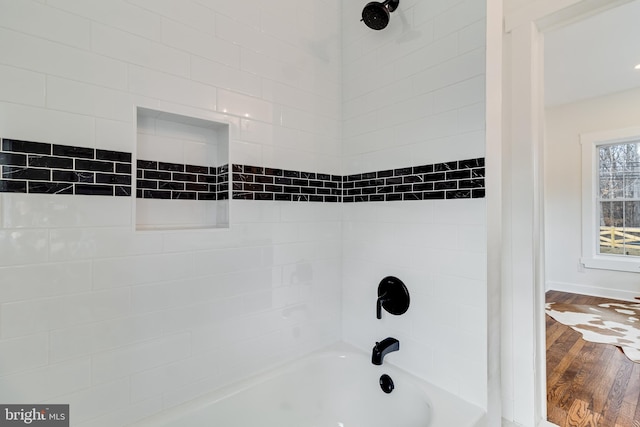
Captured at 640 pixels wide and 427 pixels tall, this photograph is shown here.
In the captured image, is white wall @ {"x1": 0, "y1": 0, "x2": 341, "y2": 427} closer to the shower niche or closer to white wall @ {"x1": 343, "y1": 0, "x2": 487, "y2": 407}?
the shower niche

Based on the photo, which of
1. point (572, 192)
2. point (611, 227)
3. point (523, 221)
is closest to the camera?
point (523, 221)

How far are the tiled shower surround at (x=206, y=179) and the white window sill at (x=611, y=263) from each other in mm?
4448

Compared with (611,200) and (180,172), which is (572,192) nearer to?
(611,200)

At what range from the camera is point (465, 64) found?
4.14 feet

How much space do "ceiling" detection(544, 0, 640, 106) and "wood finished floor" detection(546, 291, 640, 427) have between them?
93.7 inches

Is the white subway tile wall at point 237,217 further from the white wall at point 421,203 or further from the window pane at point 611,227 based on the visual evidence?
the window pane at point 611,227

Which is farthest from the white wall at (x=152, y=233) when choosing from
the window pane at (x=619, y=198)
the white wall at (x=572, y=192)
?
the window pane at (x=619, y=198)

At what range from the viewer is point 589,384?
Result: 2.12 meters

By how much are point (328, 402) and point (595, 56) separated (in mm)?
3995

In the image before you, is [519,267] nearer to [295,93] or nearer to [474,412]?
[474,412]

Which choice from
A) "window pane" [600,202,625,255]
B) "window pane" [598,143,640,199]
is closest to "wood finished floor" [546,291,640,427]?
"window pane" [600,202,625,255]

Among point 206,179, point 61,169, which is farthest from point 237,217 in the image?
point 61,169

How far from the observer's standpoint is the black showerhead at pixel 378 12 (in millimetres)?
1385

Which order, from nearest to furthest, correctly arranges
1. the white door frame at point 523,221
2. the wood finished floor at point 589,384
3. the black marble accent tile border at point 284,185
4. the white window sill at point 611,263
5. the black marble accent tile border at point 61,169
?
the black marble accent tile border at point 61,169 → the black marble accent tile border at point 284,185 → the white door frame at point 523,221 → the wood finished floor at point 589,384 → the white window sill at point 611,263
